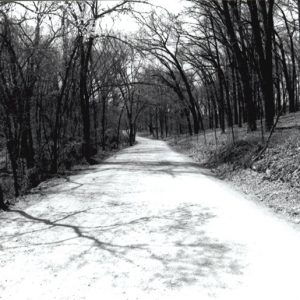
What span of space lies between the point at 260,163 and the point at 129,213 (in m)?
5.15

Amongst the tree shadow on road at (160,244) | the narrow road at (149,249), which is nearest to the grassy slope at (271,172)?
the narrow road at (149,249)

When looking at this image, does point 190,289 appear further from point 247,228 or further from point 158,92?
point 158,92

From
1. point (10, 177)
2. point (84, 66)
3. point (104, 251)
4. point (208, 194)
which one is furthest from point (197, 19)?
point (104, 251)

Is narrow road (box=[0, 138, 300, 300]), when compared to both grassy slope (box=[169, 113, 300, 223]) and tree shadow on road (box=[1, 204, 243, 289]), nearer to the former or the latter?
tree shadow on road (box=[1, 204, 243, 289])

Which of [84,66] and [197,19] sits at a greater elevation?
[197,19]

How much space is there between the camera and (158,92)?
48594mm

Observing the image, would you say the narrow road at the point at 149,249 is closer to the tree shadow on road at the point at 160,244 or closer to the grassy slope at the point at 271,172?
the tree shadow on road at the point at 160,244

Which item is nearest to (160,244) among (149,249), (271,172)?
(149,249)

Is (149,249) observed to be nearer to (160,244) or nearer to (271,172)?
(160,244)

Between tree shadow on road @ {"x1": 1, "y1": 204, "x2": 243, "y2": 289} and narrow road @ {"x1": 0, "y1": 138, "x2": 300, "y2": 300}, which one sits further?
tree shadow on road @ {"x1": 1, "y1": 204, "x2": 243, "y2": 289}

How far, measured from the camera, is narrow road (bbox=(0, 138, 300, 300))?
13.4ft

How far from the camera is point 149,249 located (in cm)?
538

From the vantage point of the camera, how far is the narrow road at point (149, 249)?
410 cm

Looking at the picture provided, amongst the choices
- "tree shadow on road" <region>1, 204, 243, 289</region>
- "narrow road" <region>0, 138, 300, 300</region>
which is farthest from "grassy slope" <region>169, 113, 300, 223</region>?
"tree shadow on road" <region>1, 204, 243, 289</region>
